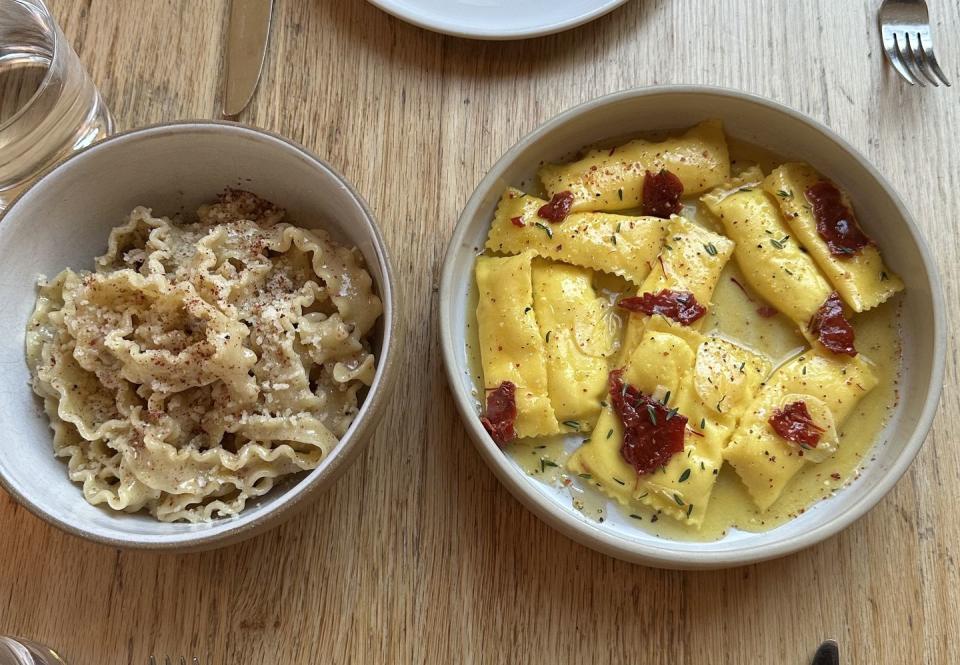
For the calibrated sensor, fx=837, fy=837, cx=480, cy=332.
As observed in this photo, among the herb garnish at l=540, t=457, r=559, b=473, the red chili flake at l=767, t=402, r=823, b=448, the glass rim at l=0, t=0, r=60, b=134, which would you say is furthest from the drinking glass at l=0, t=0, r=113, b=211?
the red chili flake at l=767, t=402, r=823, b=448

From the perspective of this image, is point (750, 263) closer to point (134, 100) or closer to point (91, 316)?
point (91, 316)

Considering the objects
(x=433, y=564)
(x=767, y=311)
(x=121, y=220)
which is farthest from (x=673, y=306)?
(x=121, y=220)

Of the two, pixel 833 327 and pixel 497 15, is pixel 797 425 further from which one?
pixel 497 15

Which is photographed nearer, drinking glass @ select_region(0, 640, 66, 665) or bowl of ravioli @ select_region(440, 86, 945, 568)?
drinking glass @ select_region(0, 640, 66, 665)

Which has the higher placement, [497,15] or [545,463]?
[497,15]

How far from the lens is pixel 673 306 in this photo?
6.77ft

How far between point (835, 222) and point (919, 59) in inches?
23.4

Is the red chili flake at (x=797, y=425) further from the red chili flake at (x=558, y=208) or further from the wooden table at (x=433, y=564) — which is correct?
the red chili flake at (x=558, y=208)

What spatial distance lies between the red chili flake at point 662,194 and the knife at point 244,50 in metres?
1.10

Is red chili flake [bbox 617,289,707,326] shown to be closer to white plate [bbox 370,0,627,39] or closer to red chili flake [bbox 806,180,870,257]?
red chili flake [bbox 806,180,870,257]

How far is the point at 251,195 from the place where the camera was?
78.7 inches

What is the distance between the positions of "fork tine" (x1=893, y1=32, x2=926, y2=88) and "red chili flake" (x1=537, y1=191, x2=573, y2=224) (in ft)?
3.42

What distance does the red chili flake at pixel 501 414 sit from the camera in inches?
77.7

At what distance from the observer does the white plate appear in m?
2.27
